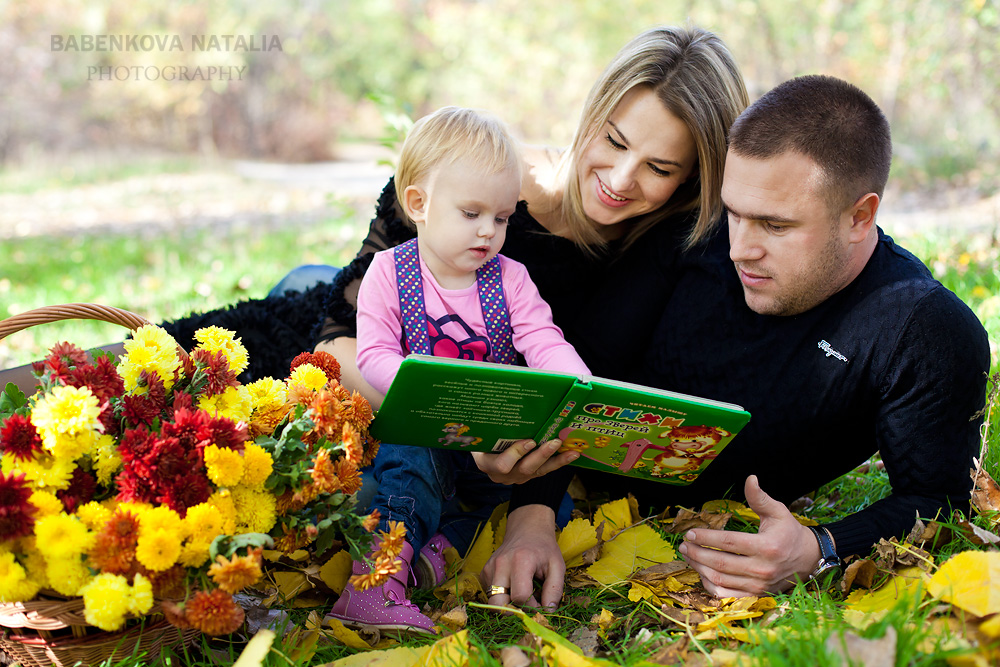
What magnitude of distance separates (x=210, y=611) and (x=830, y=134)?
5.92 feet

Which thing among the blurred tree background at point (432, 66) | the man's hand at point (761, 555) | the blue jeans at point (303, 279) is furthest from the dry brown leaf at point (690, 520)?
the blurred tree background at point (432, 66)

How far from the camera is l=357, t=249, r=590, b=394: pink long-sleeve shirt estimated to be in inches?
88.7

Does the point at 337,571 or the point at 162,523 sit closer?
the point at 162,523

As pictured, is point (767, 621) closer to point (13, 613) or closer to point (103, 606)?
point (103, 606)

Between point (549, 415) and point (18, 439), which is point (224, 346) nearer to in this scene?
point (18, 439)

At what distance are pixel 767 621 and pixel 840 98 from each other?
1.33 metres

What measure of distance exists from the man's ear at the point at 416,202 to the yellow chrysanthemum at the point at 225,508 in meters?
1.04

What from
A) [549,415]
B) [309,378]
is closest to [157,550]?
[309,378]

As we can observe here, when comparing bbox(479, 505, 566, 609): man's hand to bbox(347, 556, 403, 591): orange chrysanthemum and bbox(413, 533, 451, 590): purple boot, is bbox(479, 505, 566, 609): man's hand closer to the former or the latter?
bbox(413, 533, 451, 590): purple boot

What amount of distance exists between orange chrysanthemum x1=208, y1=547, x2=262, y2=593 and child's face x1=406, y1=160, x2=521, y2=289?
1066mm

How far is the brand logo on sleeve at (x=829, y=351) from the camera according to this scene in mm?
2135

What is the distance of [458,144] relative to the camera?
2.21 meters

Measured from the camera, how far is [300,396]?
5.82 feet

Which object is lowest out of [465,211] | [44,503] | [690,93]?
[44,503]
